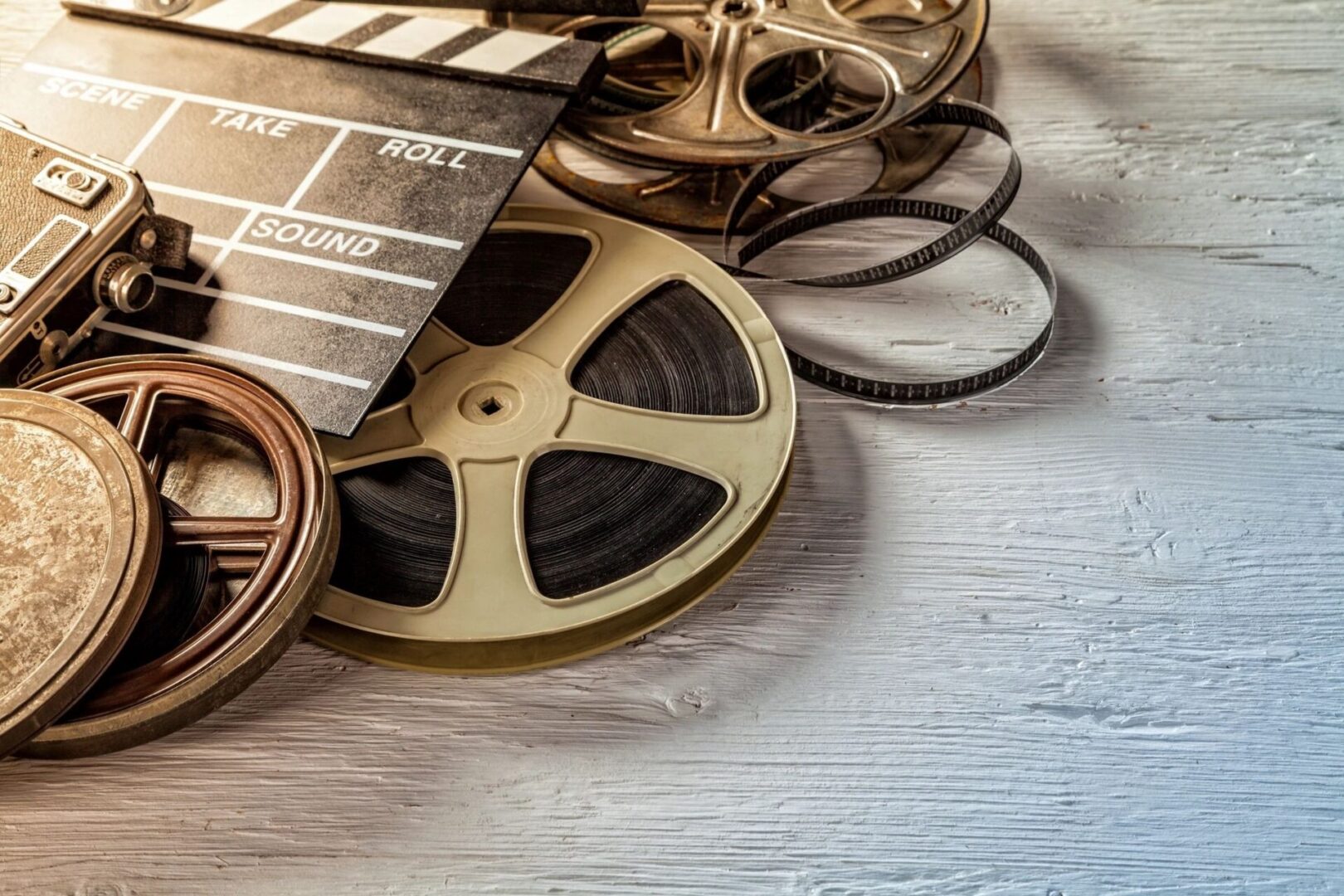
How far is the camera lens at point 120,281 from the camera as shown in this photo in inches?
55.9

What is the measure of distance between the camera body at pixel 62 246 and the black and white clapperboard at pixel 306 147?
7 centimetres

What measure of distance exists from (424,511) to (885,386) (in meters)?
0.62

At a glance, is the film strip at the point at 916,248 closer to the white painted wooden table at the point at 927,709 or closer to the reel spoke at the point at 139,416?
the white painted wooden table at the point at 927,709

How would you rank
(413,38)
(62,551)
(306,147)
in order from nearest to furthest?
(62,551) → (306,147) → (413,38)

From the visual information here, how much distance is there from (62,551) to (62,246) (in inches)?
Result: 16.1

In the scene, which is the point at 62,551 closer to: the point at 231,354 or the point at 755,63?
the point at 231,354

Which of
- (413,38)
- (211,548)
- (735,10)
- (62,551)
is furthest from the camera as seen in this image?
(735,10)

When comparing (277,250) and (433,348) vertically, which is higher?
(277,250)

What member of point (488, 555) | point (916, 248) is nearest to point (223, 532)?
point (488, 555)

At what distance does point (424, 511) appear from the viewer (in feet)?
4.54

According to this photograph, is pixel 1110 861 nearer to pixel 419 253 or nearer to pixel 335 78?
pixel 419 253

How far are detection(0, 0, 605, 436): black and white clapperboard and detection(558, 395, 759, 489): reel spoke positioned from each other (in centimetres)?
24

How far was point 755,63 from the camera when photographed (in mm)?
1807

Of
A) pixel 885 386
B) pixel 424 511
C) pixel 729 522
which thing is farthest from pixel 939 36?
pixel 424 511
